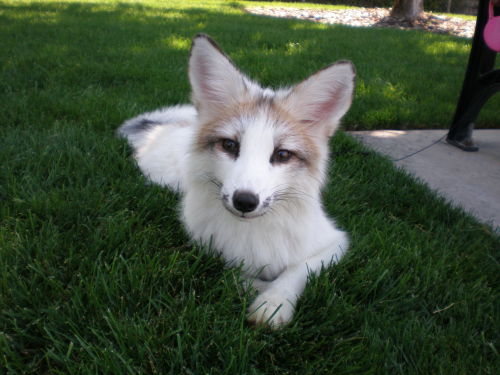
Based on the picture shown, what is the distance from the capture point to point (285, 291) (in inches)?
66.7

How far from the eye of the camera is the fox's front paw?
152 cm

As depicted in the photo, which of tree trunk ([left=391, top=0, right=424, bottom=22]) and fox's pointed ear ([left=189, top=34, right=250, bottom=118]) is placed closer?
fox's pointed ear ([left=189, top=34, right=250, bottom=118])

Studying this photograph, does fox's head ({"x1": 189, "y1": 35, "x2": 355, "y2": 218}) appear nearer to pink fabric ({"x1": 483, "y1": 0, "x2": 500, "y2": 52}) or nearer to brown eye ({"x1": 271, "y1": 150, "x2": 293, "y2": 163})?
brown eye ({"x1": 271, "y1": 150, "x2": 293, "y2": 163})

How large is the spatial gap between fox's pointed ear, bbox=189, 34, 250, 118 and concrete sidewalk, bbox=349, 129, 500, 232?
183 centimetres

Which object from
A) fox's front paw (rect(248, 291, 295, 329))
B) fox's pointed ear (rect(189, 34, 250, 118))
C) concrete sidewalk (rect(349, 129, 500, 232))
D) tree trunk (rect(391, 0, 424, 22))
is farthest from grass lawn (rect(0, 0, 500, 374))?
tree trunk (rect(391, 0, 424, 22))

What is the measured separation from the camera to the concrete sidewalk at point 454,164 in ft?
9.63

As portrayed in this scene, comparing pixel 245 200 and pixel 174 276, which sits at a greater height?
pixel 245 200

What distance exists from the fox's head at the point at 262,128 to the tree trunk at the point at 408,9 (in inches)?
543

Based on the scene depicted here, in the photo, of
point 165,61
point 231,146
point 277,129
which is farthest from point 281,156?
point 165,61

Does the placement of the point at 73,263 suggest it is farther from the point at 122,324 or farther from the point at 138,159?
the point at 138,159

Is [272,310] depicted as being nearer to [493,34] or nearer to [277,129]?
[277,129]

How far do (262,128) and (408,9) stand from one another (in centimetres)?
1458

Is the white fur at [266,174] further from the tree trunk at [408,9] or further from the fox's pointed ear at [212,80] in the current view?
the tree trunk at [408,9]

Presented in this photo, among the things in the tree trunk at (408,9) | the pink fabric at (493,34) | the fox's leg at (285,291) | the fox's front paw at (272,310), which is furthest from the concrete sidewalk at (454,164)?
the tree trunk at (408,9)
